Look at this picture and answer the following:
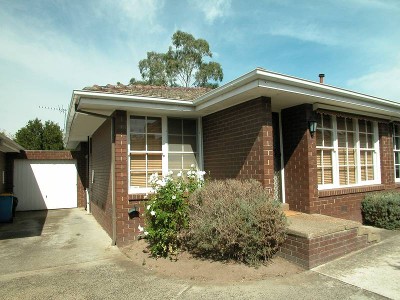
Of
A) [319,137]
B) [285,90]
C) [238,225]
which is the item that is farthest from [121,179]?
[319,137]

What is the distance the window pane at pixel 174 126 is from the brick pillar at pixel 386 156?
597cm

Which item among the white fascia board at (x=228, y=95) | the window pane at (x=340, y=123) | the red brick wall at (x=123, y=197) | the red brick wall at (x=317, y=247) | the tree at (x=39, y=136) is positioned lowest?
the red brick wall at (x=317, y=247)

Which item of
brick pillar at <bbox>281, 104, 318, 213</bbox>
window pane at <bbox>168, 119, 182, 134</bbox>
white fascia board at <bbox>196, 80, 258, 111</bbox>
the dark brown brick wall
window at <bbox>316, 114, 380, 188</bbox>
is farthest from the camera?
the dark brown brick wall

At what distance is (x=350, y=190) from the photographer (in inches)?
317

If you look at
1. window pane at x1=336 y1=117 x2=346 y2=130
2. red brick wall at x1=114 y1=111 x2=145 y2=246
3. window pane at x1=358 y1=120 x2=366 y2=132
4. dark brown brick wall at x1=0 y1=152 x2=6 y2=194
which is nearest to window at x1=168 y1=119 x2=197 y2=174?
red brick wall at x1=114 y1=111 x2=145 y2=246

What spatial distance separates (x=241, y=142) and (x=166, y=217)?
240cm

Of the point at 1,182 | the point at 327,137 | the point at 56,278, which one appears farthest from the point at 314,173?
the point at 1,182

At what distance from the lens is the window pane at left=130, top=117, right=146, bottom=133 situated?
7464 mm

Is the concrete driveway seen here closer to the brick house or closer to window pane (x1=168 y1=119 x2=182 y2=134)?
the brick house

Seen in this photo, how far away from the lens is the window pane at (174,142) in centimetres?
791

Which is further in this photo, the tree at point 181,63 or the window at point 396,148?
the tree at point 181,63

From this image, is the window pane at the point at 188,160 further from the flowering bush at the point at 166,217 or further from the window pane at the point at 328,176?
the window pane at the point at 328,176

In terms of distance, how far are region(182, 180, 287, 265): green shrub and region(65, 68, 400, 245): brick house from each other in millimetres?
981

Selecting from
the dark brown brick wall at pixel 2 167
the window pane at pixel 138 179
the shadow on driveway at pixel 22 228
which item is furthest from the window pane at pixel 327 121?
the dark brown brick wall at pixel 2 167
